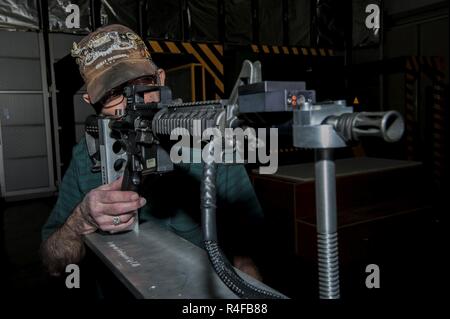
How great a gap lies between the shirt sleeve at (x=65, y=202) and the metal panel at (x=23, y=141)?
13.7 ft

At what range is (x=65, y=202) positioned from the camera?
4.69 ft

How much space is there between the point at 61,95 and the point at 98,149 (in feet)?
13.6

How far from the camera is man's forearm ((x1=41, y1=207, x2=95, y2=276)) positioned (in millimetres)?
1214

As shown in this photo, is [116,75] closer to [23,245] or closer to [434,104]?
[23,245]

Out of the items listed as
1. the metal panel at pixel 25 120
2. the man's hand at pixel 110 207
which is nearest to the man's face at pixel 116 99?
the man's hand at pixel 110 207

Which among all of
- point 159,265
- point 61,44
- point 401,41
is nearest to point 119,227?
point 159,265

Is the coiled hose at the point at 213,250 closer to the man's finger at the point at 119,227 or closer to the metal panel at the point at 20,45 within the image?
the man's finger at the point at 119,227

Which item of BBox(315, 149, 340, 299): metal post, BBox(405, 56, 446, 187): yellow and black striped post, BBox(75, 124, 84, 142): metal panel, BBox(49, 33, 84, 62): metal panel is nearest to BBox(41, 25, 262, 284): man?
BBox(315, 149, 340, 299): metal post

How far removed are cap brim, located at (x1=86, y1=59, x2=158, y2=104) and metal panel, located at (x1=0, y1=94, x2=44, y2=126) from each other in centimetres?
442

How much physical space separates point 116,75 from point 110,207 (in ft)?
1.45

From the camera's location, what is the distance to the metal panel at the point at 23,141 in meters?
5.04

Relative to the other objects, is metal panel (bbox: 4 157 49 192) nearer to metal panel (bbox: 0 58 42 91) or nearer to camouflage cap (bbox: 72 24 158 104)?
metal panel (bbox: 0 58 42 91)

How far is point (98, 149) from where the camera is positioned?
1.36 meters
